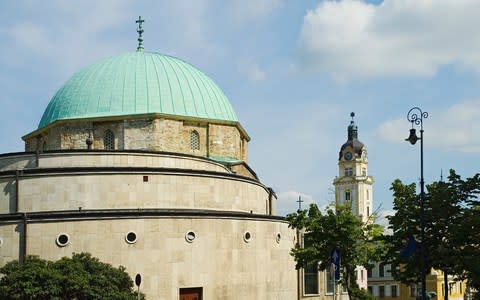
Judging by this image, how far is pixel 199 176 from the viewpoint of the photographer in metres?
32.1

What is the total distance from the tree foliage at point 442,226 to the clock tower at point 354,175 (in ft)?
251

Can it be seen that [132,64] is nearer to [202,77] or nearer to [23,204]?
[202,77]

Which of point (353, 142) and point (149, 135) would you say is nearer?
point (149, 135)

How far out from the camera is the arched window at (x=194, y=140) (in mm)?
38781

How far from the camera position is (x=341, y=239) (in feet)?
92.5

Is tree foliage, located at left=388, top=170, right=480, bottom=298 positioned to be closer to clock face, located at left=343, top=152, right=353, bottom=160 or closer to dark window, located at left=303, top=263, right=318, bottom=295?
dark window, located at left=303, top=263, right=318, bottom=295

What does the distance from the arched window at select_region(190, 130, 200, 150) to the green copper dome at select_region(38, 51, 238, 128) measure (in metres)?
1.04

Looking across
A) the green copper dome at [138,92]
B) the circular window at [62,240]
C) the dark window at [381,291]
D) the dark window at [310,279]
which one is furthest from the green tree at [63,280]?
the dark window at [381,291]

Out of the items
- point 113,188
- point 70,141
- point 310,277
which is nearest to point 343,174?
point 310,277

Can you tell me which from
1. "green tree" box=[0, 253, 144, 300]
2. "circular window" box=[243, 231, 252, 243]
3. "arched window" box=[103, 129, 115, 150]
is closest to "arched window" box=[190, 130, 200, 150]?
"arched window" box=[103, 129, 115, 150]

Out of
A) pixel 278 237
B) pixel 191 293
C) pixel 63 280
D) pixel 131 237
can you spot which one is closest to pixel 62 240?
pixel 131 237

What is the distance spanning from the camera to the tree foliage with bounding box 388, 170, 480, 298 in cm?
2658

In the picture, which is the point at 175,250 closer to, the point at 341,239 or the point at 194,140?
the point at 341,239

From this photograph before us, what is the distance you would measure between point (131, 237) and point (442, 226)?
499 inches
